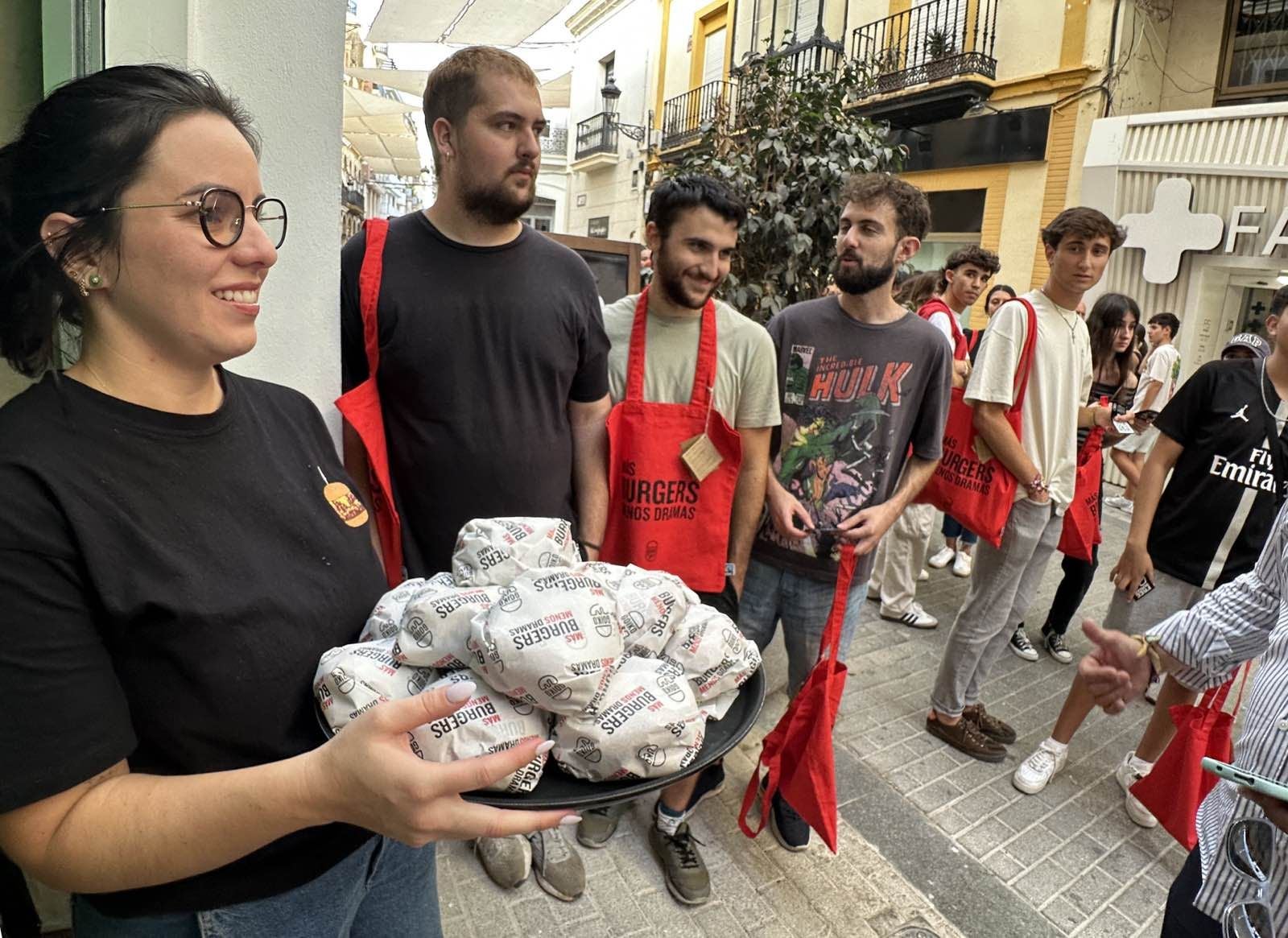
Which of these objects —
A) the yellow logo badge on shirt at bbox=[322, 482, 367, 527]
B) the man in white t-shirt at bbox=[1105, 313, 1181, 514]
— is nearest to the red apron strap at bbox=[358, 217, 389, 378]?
the yellow logo badge on shirt at bbox=[322, 482, 367, 527]

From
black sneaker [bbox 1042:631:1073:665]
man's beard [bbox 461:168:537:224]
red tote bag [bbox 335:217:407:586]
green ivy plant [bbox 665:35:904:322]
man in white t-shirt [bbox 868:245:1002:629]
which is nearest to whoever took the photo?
red tote bag [bbox 335:217:407:586]

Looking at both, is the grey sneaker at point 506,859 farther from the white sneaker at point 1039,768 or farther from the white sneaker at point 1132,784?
the white sneaker at point 1132,784

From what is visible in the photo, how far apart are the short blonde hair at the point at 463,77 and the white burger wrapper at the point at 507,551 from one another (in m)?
1.52

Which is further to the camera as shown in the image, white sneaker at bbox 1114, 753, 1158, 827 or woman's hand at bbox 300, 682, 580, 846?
white sneaker at bbox 1114, 753, 1158, 827

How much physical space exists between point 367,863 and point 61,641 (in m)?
0.70

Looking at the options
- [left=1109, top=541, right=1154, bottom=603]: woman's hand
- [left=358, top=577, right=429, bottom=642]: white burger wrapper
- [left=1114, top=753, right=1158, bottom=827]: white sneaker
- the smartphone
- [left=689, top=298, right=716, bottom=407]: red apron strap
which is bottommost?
[left=1114, top=753, right=1158, bottom=827]: white sneaker

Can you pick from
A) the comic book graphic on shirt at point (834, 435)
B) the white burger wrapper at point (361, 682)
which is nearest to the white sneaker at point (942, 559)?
the comic book graphic on shirt at point (834, 435)

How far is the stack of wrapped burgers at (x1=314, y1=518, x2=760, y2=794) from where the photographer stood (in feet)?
3.14

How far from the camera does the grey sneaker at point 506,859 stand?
2.56 m

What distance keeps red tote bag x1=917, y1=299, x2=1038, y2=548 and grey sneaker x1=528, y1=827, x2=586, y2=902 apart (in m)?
2.16

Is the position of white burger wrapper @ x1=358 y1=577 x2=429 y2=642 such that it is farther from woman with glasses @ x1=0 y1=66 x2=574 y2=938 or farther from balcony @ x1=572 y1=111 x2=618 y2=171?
balcony @ x1=572 y1=111 x2=618 y2=171

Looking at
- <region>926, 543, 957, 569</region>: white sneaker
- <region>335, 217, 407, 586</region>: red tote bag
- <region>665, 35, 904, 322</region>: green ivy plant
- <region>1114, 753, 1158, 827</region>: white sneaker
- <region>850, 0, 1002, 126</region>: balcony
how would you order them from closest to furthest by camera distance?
<region>335, 217, 407, 586</region>: red tote bag → <region>1114, 753, 1158, 827</region>: white sneaker → <region>665, 35, 904, 322</region>: green ivy plant → <region>926, 543, 957, 569</region>: white sneaker → <region>850, 0, 1002, 126</region>: balcony

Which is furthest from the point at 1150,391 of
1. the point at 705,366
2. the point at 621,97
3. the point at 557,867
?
the point at 621,97

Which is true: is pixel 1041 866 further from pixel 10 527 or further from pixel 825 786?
pixel 10 527
